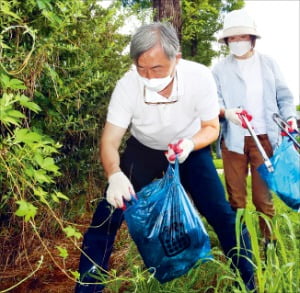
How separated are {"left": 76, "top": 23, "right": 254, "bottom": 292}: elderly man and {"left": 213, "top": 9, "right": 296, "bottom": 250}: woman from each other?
907 mm

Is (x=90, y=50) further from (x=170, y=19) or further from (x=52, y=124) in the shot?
(x=170, y=19)

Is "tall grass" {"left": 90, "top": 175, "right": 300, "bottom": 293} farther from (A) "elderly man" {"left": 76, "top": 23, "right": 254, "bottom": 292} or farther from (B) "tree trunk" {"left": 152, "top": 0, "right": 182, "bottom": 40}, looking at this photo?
(B) "tree trunk" {"left": 152, "top": 0, "right": 182, "bottom": 40}

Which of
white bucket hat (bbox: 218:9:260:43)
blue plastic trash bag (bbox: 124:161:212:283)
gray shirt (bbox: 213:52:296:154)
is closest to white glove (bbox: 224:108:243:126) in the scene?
gray shirt (bbox: 213:52:296:154)

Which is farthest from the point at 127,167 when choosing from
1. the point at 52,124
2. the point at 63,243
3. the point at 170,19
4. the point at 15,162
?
the point at 170,19

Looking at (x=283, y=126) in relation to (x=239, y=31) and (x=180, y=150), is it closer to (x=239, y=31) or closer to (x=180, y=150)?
(x=239, y=31)

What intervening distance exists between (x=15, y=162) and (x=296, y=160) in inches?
79.8

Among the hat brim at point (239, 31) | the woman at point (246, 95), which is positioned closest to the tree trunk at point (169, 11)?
the woman at point (246, 95)

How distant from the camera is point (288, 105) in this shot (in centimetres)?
398

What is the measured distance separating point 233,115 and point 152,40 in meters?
1.16

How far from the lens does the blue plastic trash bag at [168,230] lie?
2574 millimetres

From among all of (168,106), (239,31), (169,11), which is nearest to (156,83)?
(168,106)

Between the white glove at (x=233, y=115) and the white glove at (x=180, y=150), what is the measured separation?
0.92 metres

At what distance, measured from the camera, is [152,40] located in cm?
272

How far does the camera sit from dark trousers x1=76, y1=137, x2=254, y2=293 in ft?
9.45
